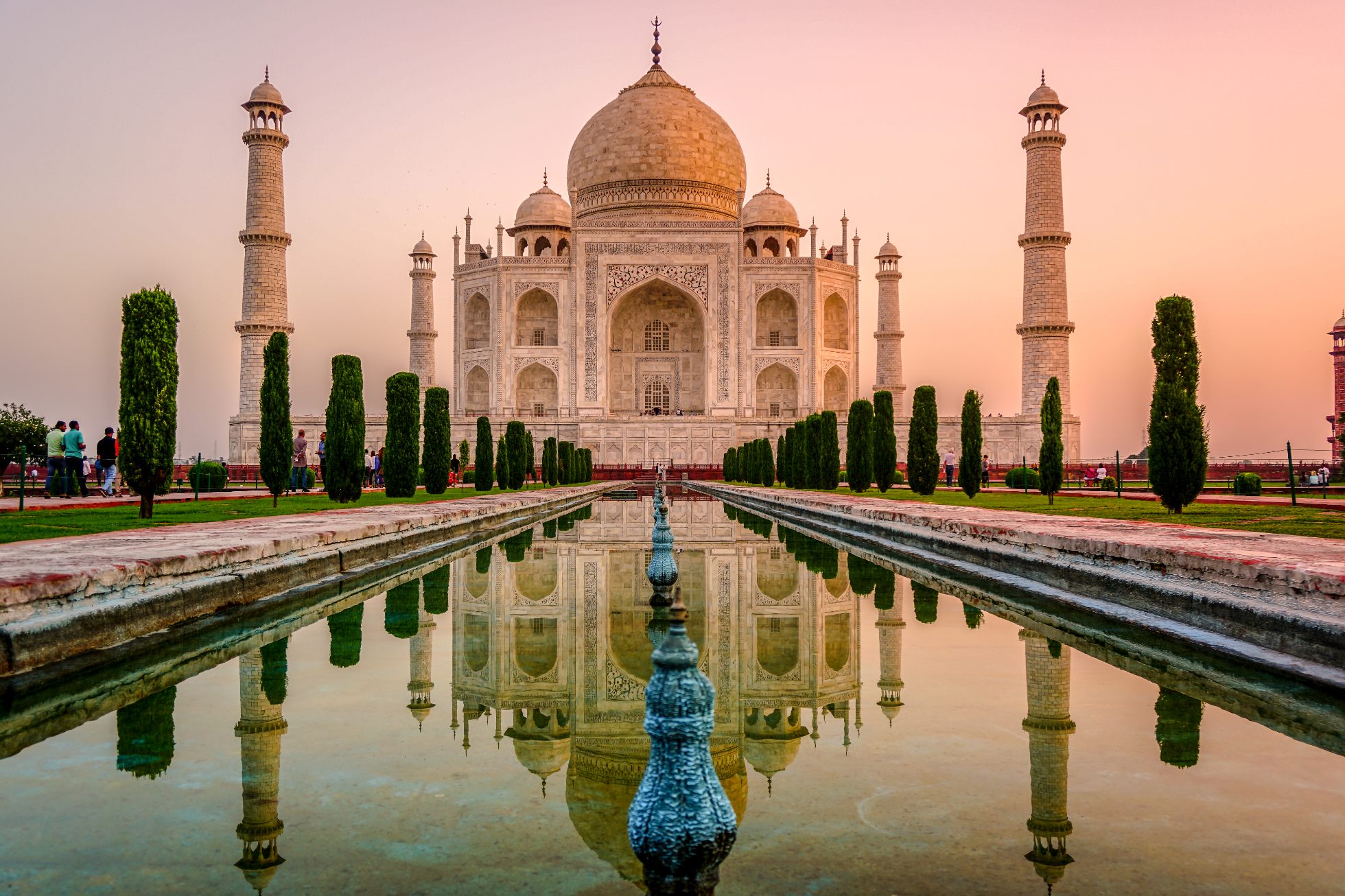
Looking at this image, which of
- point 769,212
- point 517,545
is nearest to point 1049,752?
point 517,545

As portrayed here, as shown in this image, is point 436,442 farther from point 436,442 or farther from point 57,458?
point 57,458

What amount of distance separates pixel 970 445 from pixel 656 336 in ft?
68.0

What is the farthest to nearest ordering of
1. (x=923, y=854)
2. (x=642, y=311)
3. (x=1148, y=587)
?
(x=642, y=311), (x=1148, y=587), (x=923, y=854)

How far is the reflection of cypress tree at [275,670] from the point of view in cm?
234

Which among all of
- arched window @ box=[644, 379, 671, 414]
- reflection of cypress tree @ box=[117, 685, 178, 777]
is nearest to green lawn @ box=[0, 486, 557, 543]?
reflection of cypress tree @ box=[117, 685, 178, 777]

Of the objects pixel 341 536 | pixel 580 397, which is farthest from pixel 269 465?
pixel 580 397

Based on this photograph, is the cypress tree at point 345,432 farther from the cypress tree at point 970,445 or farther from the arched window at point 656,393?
the arched window at point 656,393

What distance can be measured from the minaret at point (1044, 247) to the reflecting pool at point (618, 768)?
2392 centimetres

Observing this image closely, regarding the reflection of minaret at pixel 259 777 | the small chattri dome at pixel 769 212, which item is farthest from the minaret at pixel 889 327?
the reflection of minaret at pixel 259 777

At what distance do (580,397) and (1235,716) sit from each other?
89.4 ft

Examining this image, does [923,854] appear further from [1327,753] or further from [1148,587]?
[1148,587]

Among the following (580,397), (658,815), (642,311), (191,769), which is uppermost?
(642,311)

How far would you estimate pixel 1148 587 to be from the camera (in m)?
3.49

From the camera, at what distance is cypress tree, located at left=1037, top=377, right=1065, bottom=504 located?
11031mm
